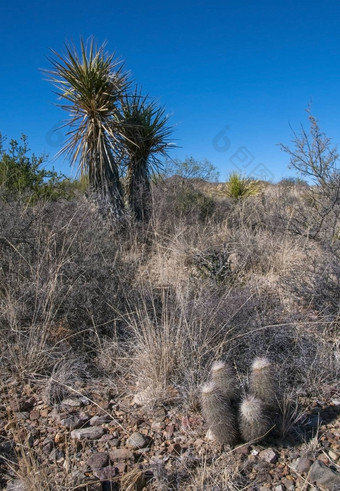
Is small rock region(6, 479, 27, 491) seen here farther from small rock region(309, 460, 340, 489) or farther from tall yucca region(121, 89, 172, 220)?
tall yucca region(121, 89, 172, 220)

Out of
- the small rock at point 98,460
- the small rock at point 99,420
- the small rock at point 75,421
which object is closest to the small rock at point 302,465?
the small rock at point 98,460

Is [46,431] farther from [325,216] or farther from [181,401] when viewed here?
[325,216]

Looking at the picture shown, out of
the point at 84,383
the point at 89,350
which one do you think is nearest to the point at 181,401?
the point at 84,383

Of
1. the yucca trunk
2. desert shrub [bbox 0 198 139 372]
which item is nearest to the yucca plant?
the yucca trunk

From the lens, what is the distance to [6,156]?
7.10 m

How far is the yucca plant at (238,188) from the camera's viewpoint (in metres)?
11.5

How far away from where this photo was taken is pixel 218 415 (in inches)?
80.0

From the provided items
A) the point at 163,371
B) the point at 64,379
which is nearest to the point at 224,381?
the point at 163,371

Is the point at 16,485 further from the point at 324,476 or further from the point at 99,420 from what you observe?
the point at 324,476

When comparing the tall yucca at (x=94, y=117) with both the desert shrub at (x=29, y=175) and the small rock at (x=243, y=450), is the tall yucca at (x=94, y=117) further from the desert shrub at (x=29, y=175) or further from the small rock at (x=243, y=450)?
the small rock at (x=243, y=450)

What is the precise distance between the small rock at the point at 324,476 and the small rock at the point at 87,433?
1.18 m

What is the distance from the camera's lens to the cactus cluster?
2.04 m

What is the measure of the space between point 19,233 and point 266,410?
9.24ft

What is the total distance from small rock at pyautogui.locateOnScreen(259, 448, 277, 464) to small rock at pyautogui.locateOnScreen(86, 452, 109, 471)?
841 millimetres
